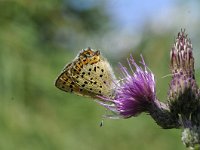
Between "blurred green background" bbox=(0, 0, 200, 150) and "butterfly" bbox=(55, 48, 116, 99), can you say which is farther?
"blurred green background" bbox=(0, 0, 200, 150)

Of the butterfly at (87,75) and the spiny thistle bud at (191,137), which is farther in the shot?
the butterfly at (87,75)

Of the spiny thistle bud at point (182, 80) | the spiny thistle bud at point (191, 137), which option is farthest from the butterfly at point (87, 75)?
the spiny thistle bud at point (191, 137)

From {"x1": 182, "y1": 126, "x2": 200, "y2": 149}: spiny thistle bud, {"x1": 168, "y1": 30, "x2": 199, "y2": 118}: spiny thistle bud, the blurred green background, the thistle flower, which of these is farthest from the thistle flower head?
the blurred green background

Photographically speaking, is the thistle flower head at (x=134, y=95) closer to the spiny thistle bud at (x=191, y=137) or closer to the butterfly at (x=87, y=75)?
the butterfly at (x=87, y=75)

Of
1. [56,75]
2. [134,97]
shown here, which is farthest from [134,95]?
[56,75]

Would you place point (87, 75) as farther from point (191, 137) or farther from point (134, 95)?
point (191, 137)

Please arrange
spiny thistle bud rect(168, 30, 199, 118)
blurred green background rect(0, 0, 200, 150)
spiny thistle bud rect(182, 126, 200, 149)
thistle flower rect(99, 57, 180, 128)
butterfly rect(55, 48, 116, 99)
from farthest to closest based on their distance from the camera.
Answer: blurred green background rect(0, 0, 200, 150) → butterfly rect(55, 48, 116, 99) → thistle flower rect(99, 57, 180, 128) → spiny thistle bud rect(168, 30, 199, 118) → spiny thistle bud rect(182, 126, 200, 149)

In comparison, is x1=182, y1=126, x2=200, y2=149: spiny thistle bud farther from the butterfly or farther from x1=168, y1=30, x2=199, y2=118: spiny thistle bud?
the butterfly

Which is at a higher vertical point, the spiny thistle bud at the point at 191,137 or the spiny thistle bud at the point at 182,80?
the spiny thistle bud at the point at 182,80
